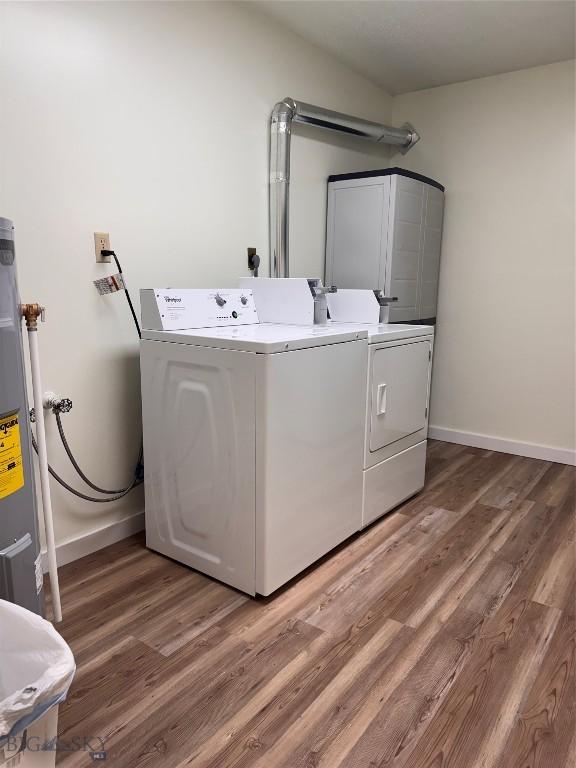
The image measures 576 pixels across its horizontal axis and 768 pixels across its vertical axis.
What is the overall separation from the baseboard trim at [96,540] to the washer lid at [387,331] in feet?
4.29

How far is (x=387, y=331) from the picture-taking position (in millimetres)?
2488

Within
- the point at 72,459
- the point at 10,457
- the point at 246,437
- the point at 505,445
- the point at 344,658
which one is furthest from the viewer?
the point at 505,445

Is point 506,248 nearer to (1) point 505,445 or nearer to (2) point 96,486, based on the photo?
(1) point 505,445

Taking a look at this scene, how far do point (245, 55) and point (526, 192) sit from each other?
199 cm

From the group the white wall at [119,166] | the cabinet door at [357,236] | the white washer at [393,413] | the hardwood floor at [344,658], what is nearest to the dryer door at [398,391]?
the white washer at [393,413]

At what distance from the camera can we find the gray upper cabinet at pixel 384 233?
330cm

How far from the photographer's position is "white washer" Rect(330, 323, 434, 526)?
2.42 meters

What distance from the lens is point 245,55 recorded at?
270 cm

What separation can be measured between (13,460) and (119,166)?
1417 mm

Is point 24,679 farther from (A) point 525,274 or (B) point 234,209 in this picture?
(A) point 525,274

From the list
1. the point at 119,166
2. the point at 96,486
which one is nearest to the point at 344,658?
the point at 96,486

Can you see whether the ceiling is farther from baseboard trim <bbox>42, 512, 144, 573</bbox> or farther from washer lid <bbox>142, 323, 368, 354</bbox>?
baseboard trim <bbox>42, 512, 144, 573</bbox>

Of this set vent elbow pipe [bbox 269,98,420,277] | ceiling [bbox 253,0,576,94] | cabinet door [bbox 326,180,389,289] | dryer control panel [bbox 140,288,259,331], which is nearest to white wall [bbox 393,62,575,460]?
ceiling [bbox 253,0,576,94]

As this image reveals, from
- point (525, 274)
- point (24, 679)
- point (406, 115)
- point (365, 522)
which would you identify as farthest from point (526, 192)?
point (24, 679)
